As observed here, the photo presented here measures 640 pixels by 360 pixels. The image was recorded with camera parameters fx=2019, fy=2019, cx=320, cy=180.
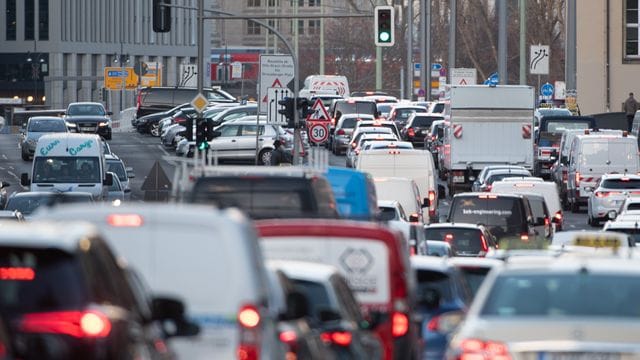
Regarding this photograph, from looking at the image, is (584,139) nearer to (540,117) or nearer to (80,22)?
(540,117)

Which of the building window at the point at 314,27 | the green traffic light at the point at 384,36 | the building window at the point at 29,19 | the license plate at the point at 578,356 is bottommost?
the license plate at the point at 578,356

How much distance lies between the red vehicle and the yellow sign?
107 metres

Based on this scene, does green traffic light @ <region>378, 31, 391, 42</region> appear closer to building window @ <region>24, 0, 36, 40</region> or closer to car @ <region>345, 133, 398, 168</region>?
car @ <region>345, 133, 398, 168</region>

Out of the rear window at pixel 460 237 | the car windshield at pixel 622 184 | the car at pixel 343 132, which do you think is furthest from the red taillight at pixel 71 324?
the car at pixel 343 132

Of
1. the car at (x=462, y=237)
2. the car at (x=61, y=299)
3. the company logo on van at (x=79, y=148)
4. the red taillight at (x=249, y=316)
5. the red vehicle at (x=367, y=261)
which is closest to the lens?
the car at (x=61, y=299)

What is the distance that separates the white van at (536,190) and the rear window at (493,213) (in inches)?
128

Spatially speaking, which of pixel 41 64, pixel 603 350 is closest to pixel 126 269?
pixel 603 350

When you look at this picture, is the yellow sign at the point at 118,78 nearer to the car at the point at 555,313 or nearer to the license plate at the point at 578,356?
the car at the point at 555,313

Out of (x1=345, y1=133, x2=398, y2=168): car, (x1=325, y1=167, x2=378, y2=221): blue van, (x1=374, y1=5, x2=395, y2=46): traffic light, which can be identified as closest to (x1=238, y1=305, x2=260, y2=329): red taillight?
(x1=325, y1=167, x2=378, y2=221): blue van

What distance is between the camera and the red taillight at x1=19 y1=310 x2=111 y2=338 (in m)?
9.22

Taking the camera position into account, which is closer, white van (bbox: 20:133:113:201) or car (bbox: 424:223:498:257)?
car (bbox: 424:223:498:257)

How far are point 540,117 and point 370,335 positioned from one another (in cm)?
4868

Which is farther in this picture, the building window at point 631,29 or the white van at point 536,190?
the building window at point 631,29

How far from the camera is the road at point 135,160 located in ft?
165
